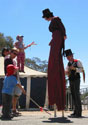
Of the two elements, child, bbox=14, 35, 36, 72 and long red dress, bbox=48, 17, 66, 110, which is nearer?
long red dress, bbox=48, 17, 66, 110

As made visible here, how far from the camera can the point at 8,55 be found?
5.90 m

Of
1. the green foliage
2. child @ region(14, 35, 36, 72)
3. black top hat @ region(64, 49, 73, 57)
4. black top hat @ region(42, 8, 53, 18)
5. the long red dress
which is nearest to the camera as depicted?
the long red dress

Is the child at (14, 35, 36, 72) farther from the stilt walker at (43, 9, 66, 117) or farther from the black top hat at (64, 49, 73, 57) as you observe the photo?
the stilt walker at (43, 9, 66, 117)

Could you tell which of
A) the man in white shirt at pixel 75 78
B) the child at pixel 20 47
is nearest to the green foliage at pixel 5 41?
the child at pixel 20 47

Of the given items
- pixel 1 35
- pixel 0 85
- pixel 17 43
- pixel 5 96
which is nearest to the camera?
pixel 5 96

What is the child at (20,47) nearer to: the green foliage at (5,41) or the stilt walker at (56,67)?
the stilt walker at (56,67)

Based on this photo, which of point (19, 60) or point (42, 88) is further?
point (42, 88)

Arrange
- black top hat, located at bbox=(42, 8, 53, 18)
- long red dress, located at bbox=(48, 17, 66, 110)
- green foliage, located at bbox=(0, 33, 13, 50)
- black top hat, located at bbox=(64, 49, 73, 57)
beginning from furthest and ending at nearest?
green foliage, located at bbox=(0, 33, 13, 50)
black top hat, located at bbox=(64, 49, 73, 57)
black top hat, located at bbox=(42, 8, 53, 18)
long red dress, located at bbox=(48, 17, 66, 110)

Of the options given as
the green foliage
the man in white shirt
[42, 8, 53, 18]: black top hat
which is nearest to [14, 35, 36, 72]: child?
the man in white shirt

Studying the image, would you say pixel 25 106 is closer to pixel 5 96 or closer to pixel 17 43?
pixel 17 43

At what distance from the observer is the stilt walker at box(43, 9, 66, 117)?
4641 mm

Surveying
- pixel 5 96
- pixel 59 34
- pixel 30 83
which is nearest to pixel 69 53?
pixel 59 34

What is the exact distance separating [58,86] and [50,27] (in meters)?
1.12

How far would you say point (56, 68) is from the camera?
4.65 meters
